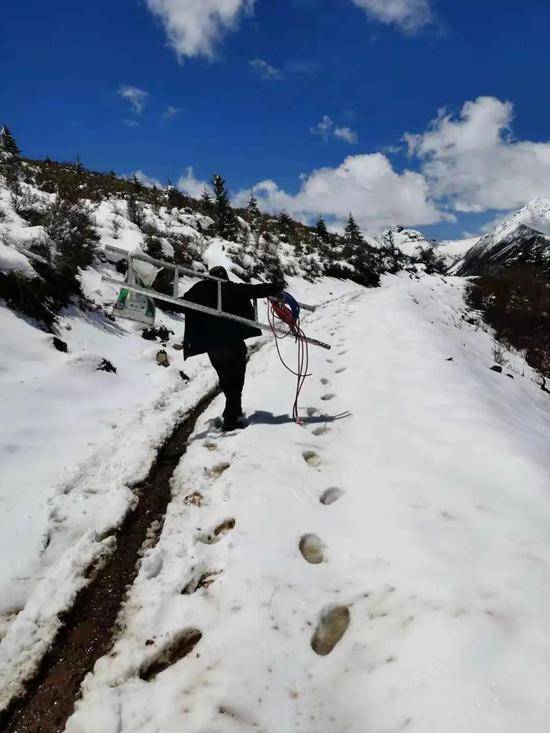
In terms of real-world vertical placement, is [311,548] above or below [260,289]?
below

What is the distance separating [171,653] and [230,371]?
3620mm

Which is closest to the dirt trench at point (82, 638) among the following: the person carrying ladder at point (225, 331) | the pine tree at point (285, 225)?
the person carrying ladder at point (225, 331)

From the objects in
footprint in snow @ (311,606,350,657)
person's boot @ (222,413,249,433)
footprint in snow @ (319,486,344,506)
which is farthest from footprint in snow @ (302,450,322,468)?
footprint in snow @ (311,606,350,657)

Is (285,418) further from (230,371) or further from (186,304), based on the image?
(186,304)

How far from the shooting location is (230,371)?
579 centimetres

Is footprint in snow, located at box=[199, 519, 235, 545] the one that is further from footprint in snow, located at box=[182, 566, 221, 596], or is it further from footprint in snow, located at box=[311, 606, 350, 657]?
footprint in snow, located at box=[311, 606, 350, 657]

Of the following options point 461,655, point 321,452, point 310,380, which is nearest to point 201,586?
point 461,655

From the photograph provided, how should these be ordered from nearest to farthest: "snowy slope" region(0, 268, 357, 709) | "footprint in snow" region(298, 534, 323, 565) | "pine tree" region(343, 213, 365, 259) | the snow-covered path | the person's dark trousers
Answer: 1. the snow-covered path
2. "snowy slope" region(0, 268, 357, 709)
3. "footprint in snow" region(298, 534, 323, 565)
4. the person's dark trousers
5. "pine tree" region(343, 213, 365, 259)

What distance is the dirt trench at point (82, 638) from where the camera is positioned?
2275mm

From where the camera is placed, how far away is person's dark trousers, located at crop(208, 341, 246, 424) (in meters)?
5.76

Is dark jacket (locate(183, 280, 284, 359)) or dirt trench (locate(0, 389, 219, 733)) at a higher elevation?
dark jacket (locate(183, 280, 284, 359))

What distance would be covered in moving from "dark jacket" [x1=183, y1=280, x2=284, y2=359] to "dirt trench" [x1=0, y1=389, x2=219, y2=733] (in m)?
2.19

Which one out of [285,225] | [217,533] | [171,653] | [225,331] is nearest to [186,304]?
[225,331]

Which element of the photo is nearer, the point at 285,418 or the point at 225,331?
the point at 225,331
